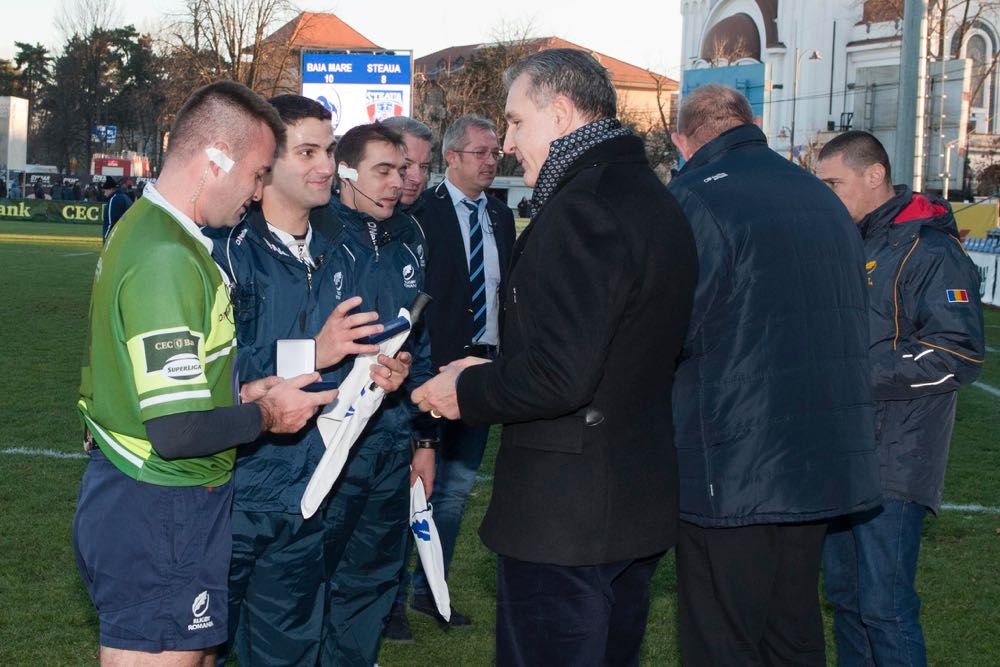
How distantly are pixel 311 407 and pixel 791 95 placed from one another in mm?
78862

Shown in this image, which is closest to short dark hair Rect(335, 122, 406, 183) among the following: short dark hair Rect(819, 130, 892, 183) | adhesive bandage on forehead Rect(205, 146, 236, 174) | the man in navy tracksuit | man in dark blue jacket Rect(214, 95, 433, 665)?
the man in navy tracksuit

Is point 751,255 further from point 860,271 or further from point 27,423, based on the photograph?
point 27,423

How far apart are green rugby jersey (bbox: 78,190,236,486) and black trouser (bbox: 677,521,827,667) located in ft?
5.09

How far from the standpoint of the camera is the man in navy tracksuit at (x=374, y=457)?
13.1 ft

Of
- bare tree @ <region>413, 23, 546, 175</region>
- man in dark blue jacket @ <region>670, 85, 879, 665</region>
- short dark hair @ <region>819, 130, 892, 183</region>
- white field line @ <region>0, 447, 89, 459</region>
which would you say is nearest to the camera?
man in dark blue jacket @ <region>670, 85, 879, 665</region>

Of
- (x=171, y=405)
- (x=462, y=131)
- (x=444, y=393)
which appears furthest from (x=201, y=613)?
(x=462, y=131)

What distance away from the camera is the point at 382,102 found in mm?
Result: 21750

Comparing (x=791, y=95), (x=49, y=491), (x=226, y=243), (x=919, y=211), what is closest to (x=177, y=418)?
(x=226, y=243)

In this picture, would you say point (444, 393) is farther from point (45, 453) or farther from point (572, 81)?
point (45, 453)

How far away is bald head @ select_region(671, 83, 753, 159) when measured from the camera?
3.69 metres

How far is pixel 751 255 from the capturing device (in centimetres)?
325

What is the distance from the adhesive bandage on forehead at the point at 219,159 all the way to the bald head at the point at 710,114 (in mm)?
1668

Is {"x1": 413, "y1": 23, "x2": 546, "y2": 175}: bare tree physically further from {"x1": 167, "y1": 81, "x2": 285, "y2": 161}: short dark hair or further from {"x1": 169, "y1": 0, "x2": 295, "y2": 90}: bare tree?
{"x1": 167, "y1": 81, "x2": 285, "y2": 161}: short dark hair

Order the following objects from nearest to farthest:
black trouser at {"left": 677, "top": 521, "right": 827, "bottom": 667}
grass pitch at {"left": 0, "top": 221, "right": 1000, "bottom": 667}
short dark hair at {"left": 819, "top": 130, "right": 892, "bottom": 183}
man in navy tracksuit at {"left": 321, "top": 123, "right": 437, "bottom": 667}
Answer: black trouser at {"left": 677, "top": 521, "right": 827, "bottom": 667}, man in navy tracksuit at {"left": 321, "top": 123, "right": 437, "bottom": 667}, short dark hair at {"left": 819, "top": 130, "right": 892, "bottom": 183}, grass pitch at {"left": 0, "top": 221, "right": 1000, "bottom": 667}
